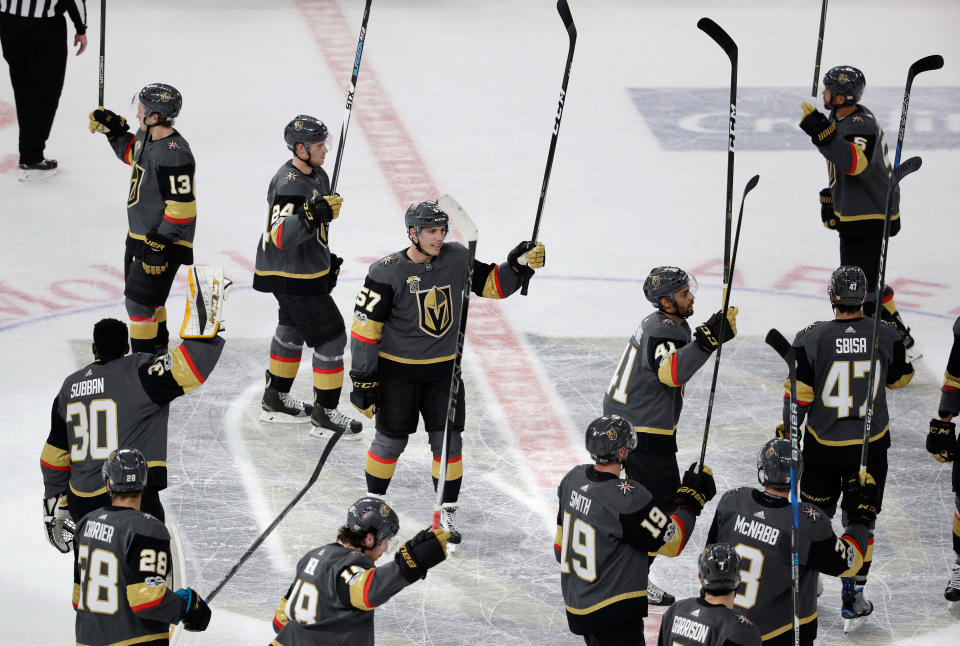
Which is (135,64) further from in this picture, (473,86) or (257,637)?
(257,637)

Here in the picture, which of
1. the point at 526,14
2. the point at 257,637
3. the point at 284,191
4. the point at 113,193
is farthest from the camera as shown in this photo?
the point at 526,14

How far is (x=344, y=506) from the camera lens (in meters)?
7.57

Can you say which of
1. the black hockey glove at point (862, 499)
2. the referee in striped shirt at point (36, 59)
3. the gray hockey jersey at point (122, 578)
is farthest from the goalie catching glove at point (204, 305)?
the referee in striped shirt at point (36, 59)

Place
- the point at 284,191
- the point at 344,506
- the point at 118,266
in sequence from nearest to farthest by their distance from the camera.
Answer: the point at 344,506 < the point at 284,191 < the point at 118,266

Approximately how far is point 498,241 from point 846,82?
314 centimetres

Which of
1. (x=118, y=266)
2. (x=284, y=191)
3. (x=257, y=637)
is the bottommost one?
(x=257, y=637)

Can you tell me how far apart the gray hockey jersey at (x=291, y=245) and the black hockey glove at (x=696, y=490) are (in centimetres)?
288

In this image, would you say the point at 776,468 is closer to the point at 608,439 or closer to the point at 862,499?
the point at 608,439

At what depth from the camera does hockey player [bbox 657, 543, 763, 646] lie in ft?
16.4

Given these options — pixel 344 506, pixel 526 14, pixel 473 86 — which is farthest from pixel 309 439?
pixel 526 14

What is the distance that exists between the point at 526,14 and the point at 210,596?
1135 cm

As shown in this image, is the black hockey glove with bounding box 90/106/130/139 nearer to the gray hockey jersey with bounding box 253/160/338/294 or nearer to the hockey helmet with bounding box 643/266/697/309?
the gray hockey jersey with bounding box 253/160/338/294

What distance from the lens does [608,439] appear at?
18.5ft

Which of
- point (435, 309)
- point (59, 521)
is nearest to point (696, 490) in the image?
point (435, 309)
